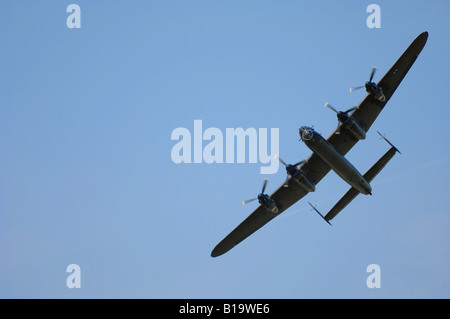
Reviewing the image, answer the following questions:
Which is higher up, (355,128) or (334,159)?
(355,128)

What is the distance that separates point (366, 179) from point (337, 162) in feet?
13.2

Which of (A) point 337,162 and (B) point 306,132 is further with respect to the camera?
(A) point 337,162

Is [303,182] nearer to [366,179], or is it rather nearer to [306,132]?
[366,179]

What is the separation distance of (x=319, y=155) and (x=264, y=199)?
7.59 m

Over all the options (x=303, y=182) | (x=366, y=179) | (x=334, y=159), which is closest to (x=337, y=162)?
(x=334, y=159)

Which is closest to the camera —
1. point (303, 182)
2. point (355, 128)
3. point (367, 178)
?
point (355, 128)

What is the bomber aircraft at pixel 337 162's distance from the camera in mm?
60034

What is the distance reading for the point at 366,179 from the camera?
61938 millimetres

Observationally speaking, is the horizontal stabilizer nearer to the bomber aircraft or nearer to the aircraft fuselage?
the bomber aircraft

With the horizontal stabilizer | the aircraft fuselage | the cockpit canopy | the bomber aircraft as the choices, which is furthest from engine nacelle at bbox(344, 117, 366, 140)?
the cockpit canopy

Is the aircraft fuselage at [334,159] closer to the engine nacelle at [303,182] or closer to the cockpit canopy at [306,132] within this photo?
the cockpit canopy at [306,132]

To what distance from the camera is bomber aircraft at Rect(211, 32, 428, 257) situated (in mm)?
60034
